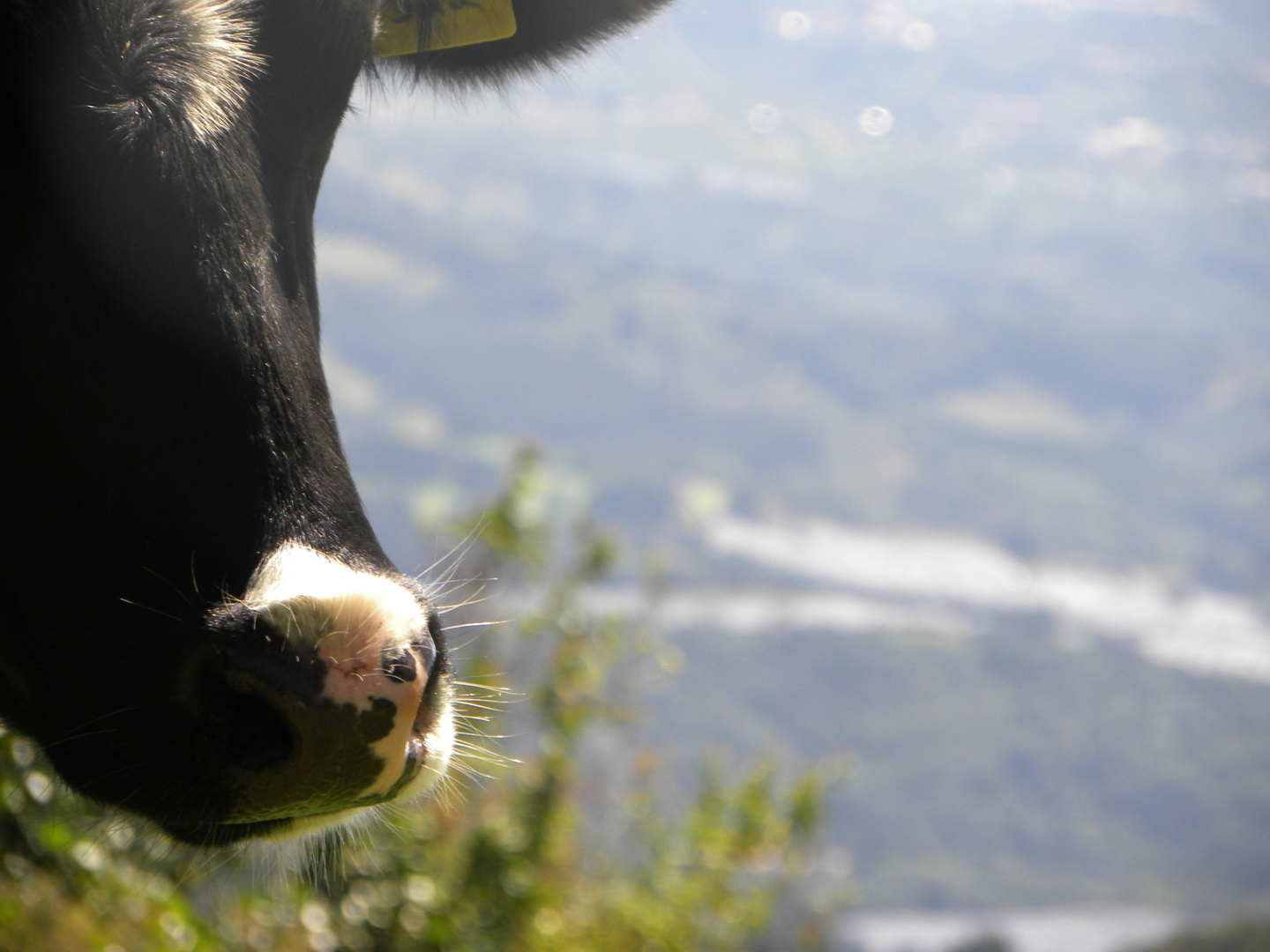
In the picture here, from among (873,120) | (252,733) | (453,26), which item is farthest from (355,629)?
(873,120)

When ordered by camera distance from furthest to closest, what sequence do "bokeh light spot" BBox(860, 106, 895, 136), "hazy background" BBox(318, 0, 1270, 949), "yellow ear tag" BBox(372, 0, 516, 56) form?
"hazy background" BBox(318, 0, 1270, 949) → "bokeh light spot" BBox(860, 106, 895, 136) → "yellow ear tag" BBox(372, 0, 516, 56)

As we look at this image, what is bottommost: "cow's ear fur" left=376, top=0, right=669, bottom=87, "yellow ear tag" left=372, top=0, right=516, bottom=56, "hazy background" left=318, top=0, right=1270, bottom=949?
"hazy background" left=318, top=0, right=1270, bottom=949

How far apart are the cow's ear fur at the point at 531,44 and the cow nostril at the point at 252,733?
1807 mm

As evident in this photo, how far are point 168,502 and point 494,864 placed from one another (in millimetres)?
3945

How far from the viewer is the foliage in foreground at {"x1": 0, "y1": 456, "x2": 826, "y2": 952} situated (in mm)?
3293

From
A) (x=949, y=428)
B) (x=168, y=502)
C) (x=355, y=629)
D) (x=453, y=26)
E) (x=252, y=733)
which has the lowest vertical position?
(x=949, y=428)

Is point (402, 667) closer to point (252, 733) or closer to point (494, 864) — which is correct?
point (252, 733)

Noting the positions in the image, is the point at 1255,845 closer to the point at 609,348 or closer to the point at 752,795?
the point at 752,795

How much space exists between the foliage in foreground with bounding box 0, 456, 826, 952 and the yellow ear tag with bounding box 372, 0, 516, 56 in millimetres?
1203

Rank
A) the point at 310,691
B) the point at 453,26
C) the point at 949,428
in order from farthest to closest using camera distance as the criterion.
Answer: the point at 949,428 → the point at 453,26 → the point at 310,691

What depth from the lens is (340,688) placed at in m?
1.54

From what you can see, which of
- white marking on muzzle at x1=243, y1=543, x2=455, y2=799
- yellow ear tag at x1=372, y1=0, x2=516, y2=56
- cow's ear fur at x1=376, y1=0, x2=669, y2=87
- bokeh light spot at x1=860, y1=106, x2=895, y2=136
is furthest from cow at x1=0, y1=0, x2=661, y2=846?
bokeh light spot at x1=860, y1=106, x2=895, y2=136

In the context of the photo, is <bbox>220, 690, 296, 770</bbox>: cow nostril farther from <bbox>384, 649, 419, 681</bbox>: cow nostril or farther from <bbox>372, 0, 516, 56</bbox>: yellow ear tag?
<bbox>372, 0, 516, 56</bbox>: yellow ear tag

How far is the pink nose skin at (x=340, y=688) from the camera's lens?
1.53 m
